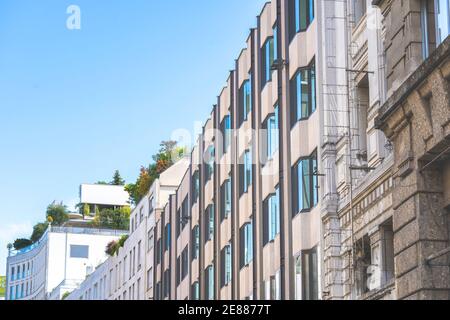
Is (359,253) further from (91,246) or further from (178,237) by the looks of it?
(91,246)

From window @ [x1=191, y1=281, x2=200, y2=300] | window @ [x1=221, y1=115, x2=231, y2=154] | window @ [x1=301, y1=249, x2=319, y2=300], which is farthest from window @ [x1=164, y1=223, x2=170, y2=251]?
window @ [x1=301, y1=249, x2=319, y2=300]

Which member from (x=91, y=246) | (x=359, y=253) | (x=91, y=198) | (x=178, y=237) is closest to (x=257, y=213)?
(x=359, y=253)

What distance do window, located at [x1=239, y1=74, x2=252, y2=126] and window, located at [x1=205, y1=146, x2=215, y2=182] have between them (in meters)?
7.25

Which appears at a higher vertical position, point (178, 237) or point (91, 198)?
point (91, 198)

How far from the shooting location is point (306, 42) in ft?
130

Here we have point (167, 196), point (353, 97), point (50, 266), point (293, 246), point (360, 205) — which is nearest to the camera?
point (360, 205)

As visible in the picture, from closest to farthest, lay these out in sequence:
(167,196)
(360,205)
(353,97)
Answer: (360,205) < (353,97) < (167,196)

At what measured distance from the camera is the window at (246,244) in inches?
1896

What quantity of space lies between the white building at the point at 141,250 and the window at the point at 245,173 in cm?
2616

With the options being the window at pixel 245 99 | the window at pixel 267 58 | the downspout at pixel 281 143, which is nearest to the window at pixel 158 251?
the window at pixel 245 99

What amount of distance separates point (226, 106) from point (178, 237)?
580 inches

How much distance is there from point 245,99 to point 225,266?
846cm

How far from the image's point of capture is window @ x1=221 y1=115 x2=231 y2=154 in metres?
54.6
